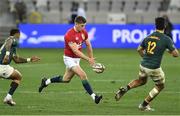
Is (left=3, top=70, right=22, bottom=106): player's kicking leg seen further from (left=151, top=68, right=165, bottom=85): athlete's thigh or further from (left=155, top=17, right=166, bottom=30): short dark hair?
(left=155, top=17, right=166, bottom=30): short dark hair

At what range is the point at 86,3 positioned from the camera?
1937 inches

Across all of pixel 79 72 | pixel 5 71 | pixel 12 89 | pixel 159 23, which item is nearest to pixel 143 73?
pixel 159 23

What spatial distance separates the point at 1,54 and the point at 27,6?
31.4 m

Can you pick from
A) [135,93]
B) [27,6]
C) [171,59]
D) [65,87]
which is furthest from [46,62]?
[27,6]

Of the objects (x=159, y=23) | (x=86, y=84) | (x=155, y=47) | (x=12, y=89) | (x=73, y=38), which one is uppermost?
(x=159, y=23)

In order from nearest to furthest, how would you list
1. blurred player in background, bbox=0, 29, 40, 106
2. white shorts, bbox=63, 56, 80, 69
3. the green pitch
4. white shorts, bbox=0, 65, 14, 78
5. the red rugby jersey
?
the green pitch, blurred player in background, bbox=0, 29, 40, 106, white shorts, bbox=0, 65, 14, 78, the red rugby jersey, white shorts, bbox=63, 56, 80, 69

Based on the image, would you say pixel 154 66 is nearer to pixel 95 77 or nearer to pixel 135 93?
pixel 135 93

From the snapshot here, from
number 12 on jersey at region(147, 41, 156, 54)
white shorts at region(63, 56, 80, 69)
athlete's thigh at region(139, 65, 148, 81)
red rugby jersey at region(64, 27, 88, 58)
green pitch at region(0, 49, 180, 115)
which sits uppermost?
number 12 on jersey at region(147, 41, 156, 54)

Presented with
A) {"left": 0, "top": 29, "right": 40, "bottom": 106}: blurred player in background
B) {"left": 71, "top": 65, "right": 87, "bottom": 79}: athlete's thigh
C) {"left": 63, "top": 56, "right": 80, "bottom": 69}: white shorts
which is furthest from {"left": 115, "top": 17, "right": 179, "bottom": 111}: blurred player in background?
{"left": 0, "top": 29, "right": 40, "bottom": 106}: blurred player in background

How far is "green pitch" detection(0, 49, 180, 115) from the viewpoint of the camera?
15.5m

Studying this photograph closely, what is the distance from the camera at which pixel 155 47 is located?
15.8 meters

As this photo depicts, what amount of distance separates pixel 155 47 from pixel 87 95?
11.9 ft

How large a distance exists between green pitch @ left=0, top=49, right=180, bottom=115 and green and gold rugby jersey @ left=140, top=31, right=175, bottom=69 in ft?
3.69

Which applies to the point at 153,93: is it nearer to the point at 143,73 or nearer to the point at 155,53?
the point at 143,73
